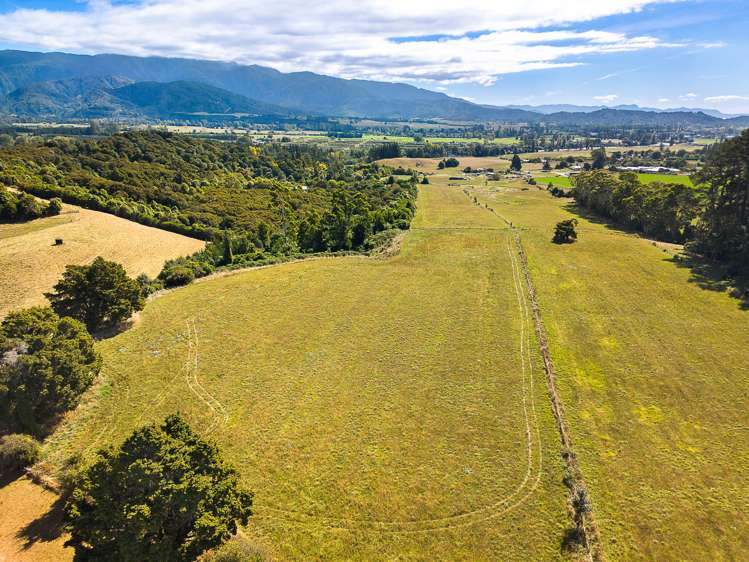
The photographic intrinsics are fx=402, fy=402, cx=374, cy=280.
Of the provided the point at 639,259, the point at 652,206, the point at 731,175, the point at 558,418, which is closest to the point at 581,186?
the point at 652,206

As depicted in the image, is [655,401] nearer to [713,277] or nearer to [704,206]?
[713,277]

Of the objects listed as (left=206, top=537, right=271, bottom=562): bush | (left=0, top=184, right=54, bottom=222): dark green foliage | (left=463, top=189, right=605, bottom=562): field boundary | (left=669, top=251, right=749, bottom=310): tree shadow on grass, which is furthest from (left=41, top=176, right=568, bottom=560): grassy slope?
(left=0, top=184, right=54, bottom=222): dark green foliage

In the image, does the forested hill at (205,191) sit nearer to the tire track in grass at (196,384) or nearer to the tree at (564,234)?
the tree at (564,234)

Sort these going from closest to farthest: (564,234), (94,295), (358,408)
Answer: (358,408) < (94,295) < (564,234)

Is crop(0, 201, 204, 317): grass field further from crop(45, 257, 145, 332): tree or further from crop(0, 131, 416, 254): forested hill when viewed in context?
crop(45, 257, 145, 332): tree

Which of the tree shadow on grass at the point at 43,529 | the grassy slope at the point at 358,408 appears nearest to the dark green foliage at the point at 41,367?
the grassy slope at the point at 358,408

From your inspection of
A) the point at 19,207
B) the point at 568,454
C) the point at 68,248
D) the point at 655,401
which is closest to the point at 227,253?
the point at 68,248
